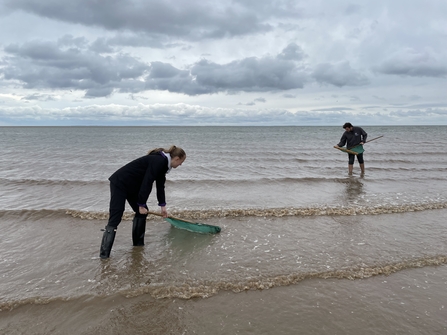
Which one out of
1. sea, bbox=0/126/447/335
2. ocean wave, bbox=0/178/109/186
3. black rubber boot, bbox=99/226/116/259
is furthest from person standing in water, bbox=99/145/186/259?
ocean wave, bbox=0/178/109/186

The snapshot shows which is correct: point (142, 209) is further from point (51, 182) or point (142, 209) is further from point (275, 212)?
point (51, 182)

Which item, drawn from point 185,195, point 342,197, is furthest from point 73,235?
point 342,197

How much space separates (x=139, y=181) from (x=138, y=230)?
1.01m

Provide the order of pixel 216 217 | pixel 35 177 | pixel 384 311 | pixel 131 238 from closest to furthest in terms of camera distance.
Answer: pixel 384 311
pixel 131 238
pixel 216 217
pixel 35 177

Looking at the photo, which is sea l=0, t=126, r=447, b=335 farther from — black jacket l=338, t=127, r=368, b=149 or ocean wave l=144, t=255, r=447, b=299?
Result: black jacket l=338, t=127, r=368, b=149

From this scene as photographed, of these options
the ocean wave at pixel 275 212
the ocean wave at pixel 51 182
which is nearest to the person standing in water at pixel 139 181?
the ocean wave at pixel 275 212

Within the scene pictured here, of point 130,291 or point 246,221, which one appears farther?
point 246,221

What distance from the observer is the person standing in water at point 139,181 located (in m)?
4.54

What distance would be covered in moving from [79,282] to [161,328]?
5.35ft

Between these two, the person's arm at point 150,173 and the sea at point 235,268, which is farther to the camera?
the person's arm at point 150,173

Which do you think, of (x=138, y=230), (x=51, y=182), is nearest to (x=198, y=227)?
(x=138, y=230)

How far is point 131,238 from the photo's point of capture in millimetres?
5812

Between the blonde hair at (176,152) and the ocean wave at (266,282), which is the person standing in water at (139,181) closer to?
the blonde hair at (176,152)

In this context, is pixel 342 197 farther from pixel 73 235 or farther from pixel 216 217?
pixel 73 235
